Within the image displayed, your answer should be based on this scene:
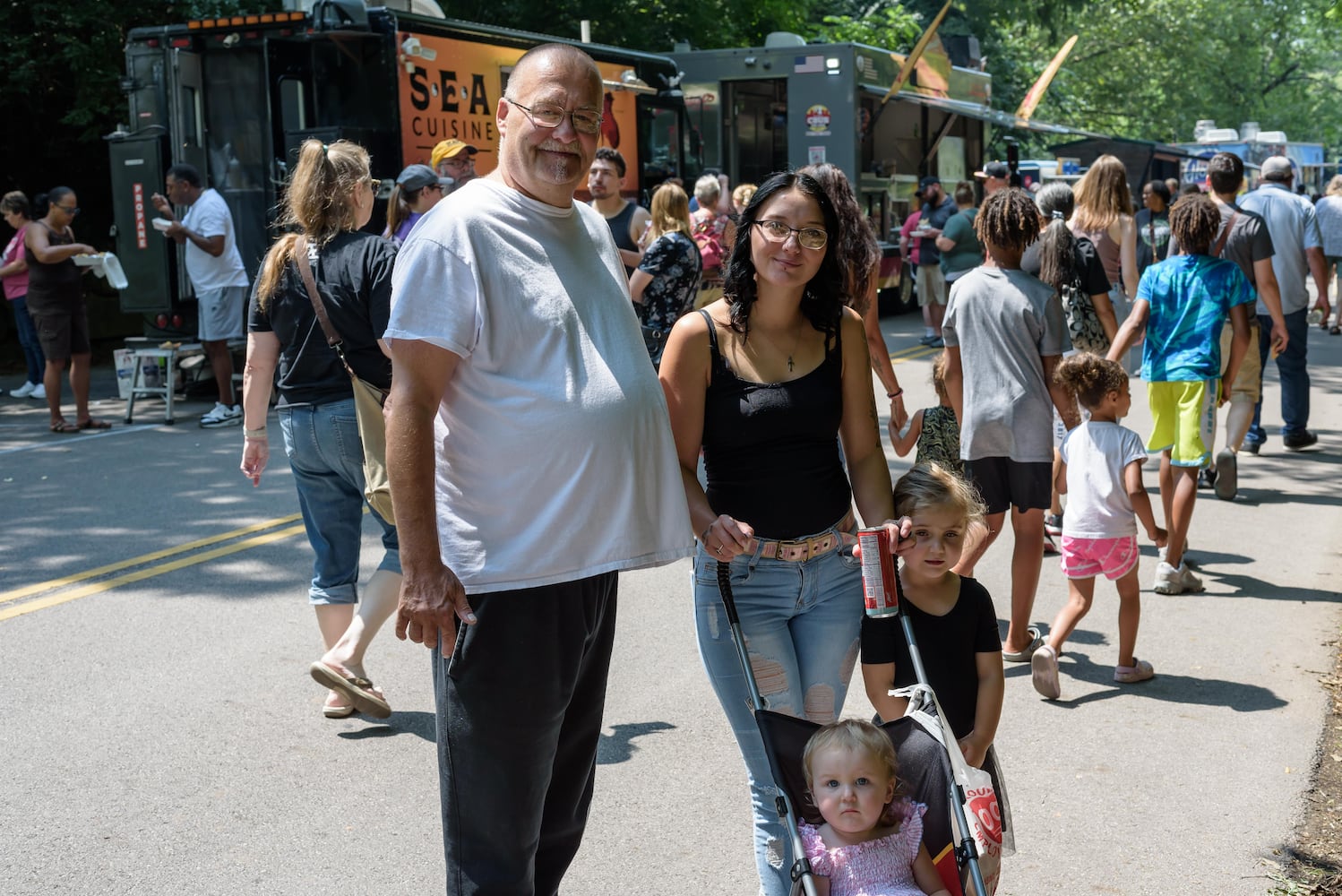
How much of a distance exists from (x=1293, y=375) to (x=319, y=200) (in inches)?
303

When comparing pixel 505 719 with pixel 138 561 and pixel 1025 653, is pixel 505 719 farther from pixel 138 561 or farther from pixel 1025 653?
pixel 138 561

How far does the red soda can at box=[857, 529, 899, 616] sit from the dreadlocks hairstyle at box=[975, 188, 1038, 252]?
2.80 metres

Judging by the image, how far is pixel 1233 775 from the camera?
462 cm

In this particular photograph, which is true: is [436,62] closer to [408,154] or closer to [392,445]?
[408,154]

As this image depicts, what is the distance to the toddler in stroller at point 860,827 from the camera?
2844 millimetres

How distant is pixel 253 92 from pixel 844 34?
18796 mm

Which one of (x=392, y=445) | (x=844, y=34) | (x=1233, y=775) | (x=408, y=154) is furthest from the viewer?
(x=844, y=34)

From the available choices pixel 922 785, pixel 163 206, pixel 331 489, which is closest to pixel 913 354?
pixel 163 206

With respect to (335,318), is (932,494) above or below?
below

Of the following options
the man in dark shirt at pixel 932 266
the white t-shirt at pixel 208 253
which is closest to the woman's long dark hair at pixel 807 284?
the white t-shirt at pixel 208 253

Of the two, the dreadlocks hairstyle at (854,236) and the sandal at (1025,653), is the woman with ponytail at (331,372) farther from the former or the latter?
the sandal at (1025,653)

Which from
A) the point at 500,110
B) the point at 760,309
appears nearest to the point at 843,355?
the point at 760,309

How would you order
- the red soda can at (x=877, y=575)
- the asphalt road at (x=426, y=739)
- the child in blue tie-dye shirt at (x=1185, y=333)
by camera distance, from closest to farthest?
1. the red soda can at (x=877, y=575)
2. the asphalt road at (x=426, y=739)
3. the child in blue tie-dye shirt at (x=1185, y=333)

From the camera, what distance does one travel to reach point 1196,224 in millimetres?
7074
